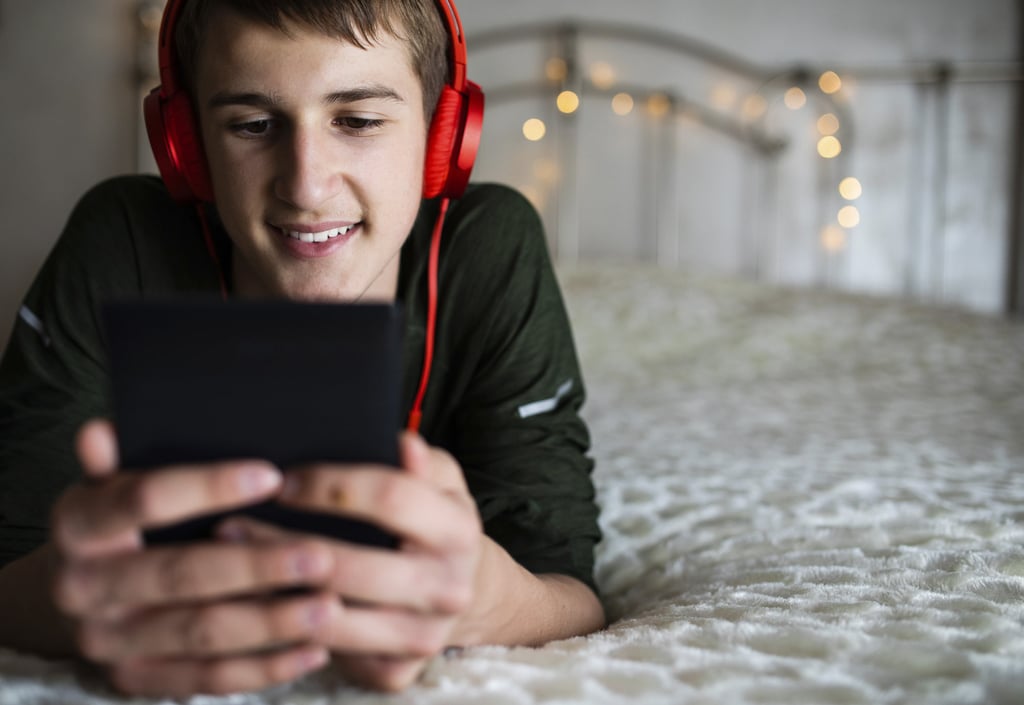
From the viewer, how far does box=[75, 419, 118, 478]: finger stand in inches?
15.6

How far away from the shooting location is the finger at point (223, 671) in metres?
0.42

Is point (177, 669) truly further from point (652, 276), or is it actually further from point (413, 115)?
point (652, 276)

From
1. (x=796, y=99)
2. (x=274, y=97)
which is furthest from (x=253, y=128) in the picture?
(x=796, y=99)

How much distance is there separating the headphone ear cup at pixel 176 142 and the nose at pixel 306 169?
0.12 metres

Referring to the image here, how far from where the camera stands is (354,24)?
0.76 m

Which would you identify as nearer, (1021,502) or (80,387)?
(80,387)

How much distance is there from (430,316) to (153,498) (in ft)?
1.78

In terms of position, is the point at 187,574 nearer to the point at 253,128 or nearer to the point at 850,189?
the point at 253,128

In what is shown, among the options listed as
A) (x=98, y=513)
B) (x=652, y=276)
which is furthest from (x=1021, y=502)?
(x=652, y=276)

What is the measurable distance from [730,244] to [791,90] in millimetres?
580

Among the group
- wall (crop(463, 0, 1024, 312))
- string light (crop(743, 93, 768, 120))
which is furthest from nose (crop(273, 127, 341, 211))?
string light (crop(743, 93, 768, 120))

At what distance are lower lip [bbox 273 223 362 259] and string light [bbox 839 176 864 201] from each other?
8.60ft

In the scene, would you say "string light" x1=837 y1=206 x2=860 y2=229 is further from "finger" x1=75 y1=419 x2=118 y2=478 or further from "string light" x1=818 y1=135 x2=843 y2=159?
"finger" x1=75 y1=419 x2=118 y2=478

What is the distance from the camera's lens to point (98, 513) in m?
0.39
